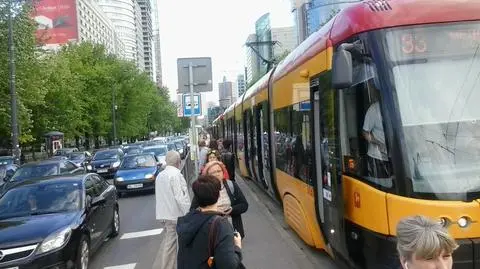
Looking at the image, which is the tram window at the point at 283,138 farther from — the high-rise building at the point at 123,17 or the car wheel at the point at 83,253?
the high-rise building at the point at 123,17

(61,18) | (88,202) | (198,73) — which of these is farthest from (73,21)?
(88,202)

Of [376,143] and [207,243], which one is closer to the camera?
[207,243]

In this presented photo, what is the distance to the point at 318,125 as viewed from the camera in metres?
6.69

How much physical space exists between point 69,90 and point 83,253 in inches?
1625

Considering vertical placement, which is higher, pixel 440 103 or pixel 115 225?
pixel 440 103

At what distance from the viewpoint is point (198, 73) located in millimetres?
12875

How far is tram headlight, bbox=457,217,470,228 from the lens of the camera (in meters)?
4.73

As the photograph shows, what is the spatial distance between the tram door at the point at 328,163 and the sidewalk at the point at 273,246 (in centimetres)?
102

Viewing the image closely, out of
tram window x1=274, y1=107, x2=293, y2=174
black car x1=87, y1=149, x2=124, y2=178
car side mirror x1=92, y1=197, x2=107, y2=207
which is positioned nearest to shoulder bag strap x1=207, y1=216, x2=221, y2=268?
tram window x1=274, y1=107, x2=293, y2=174

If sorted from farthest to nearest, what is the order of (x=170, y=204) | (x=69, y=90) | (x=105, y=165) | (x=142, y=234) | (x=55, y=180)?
(x=69, y=90), (x=105, y=165), (x=142, y=234), (x=55, y=180), (x=170, y=204)

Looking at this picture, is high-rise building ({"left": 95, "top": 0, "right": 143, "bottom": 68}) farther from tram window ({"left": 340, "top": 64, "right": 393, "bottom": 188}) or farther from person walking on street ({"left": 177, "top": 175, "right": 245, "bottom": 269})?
person walking on street ({"left": 177, "top": 175, "right": 245, "bottom": 269})

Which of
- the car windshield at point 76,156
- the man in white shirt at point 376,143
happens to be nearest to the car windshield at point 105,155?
the car windshield at point 76,156

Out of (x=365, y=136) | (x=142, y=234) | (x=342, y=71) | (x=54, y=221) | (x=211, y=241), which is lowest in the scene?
(x=142, y=234)

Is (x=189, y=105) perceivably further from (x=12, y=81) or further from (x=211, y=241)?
(x=12, y=81)
